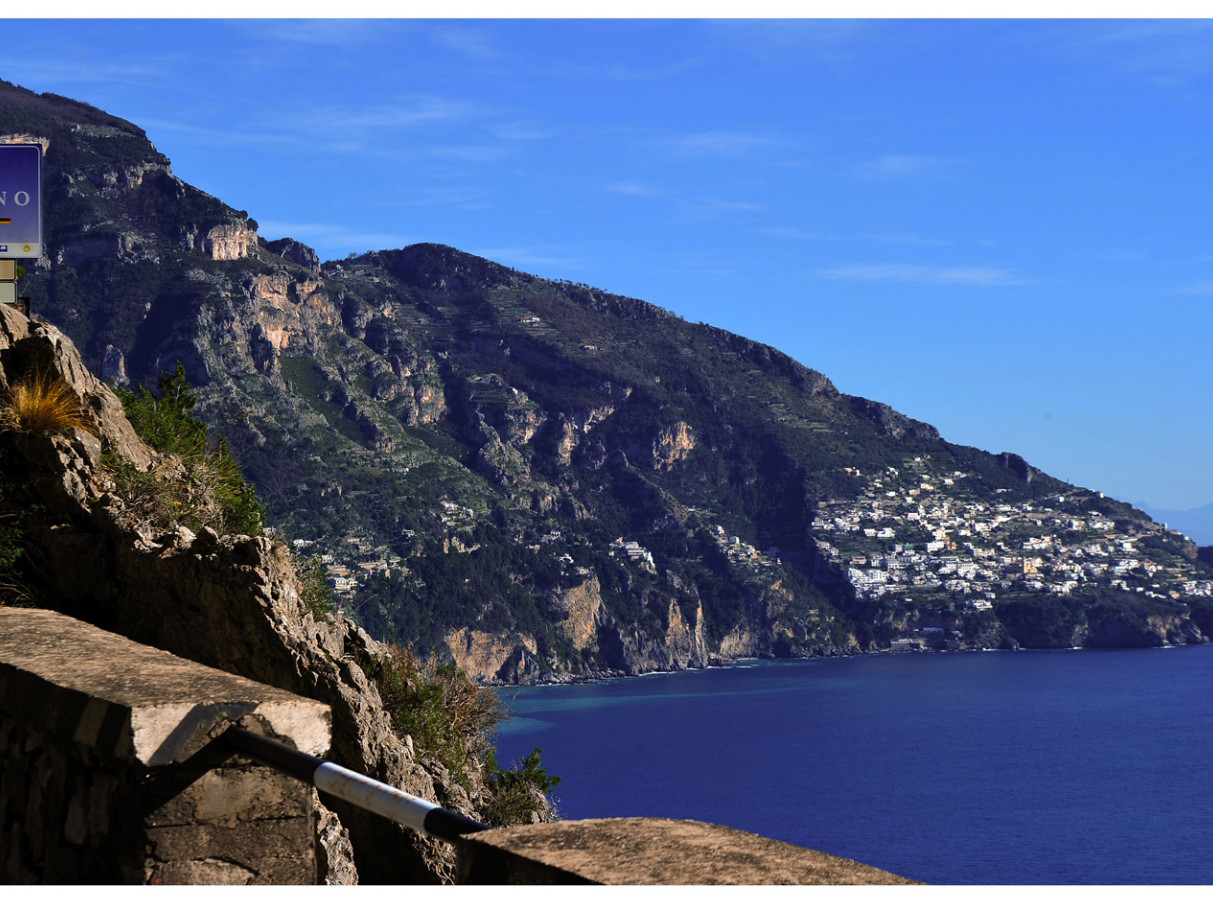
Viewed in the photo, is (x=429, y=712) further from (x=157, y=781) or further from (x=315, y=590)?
(x=157, y=781)

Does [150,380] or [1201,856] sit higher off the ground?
[150,380]

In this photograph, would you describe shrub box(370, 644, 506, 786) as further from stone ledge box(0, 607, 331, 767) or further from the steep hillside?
the steep hillside

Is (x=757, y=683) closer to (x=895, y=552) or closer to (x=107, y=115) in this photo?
(x=895, y=552)

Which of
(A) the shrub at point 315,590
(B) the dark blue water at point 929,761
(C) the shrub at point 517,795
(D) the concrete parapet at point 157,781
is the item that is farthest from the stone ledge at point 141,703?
(B) the dark blue water at point 929,761

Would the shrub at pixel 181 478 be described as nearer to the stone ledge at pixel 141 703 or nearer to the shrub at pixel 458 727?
the shrub at pixel 458 727

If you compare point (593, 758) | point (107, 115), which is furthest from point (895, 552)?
point (107, 115)

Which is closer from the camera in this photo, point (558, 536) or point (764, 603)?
point (558, 536)

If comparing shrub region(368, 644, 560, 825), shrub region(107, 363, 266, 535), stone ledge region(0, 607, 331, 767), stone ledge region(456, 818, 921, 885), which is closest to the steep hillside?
shrub region(368, 644, 560, 825)
